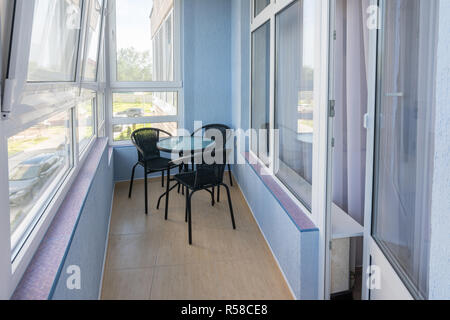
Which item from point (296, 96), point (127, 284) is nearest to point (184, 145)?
point (296, 96)

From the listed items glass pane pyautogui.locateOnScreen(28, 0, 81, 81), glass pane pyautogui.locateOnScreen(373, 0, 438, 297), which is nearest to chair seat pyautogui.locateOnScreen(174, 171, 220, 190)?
glass pane pyautogui.locateOnScreen(28, 0, 81, 81)

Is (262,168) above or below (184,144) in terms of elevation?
below

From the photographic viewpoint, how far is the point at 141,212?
4363 mm

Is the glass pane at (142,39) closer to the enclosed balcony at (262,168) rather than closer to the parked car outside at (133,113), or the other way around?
the enclosed balcony at (262,168)

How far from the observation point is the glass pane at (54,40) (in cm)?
175

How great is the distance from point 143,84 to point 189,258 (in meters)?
3.47

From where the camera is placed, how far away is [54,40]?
2.18 metres

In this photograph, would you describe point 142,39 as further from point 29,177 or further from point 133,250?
point 29,177

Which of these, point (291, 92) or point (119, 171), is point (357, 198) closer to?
point (291, 92)

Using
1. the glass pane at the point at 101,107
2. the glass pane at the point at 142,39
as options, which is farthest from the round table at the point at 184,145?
the glass pane at the point at 142,39

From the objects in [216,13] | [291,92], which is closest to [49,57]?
[291,92]

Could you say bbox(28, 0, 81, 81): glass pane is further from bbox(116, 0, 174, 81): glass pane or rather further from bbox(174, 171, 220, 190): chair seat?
bbox(116, 0, 174, 81): glass pane

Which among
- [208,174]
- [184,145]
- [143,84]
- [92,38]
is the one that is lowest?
[208,174]

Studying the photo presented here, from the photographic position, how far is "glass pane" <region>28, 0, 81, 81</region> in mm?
1747
